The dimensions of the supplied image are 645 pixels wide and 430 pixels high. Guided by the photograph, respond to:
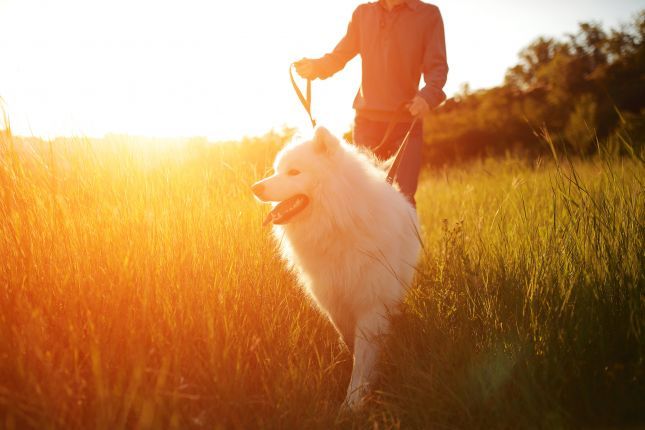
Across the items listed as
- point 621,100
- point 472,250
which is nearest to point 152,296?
point 472,250

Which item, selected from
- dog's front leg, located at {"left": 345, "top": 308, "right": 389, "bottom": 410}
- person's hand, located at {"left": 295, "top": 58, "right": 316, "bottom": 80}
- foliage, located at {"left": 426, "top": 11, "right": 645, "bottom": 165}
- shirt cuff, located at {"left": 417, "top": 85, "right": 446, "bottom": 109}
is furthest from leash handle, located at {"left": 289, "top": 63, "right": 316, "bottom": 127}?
foliage, located at {"left": 426, "top": 11, "right": 645, "bottom": 165}

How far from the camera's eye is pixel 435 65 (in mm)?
3830

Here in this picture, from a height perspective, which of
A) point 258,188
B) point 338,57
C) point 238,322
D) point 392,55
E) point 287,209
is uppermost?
point 338,57

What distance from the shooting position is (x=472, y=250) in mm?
3789

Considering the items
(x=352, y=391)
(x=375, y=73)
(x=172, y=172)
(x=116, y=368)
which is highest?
(x=375, y=73)

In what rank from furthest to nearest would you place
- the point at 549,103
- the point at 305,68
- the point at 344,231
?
the point at 549,103 → the point at 305,68 → the point at 344,231

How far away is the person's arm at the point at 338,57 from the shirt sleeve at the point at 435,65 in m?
0.73

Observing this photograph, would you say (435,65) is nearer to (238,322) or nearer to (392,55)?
(392,55)

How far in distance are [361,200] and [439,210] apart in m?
4.84

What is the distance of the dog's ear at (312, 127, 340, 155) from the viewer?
9.95ft

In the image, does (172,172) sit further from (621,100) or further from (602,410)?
(621,100)

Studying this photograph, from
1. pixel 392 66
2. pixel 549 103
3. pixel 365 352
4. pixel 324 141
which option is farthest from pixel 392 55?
pixel 549 103

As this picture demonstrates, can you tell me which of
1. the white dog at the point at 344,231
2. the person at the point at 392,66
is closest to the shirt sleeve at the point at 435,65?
the person at the point at 392,66

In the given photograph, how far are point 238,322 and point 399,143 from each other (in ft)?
8.00
